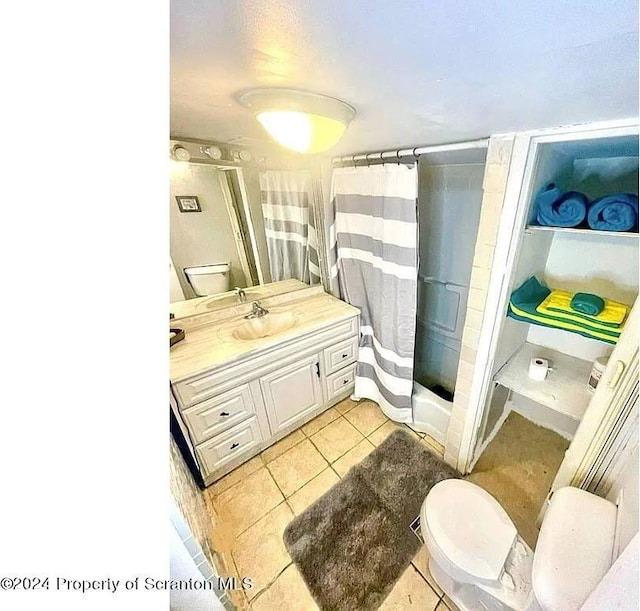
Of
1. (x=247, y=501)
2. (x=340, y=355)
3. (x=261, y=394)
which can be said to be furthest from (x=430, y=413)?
(x=247, y=501)

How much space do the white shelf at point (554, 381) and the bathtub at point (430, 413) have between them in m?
0.39

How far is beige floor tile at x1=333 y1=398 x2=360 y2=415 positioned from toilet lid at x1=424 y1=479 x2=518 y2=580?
0.91m

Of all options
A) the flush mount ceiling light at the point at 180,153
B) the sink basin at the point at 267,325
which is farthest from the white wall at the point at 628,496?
the flush mount ceiling light at the point at 180,153

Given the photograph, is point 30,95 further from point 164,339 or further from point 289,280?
point 289,280

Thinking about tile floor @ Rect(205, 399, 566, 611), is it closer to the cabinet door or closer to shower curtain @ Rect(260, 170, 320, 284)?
the cabinet door

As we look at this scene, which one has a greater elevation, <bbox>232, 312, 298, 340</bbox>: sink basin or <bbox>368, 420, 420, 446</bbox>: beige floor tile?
<bbox>232, 312, 298, 340</bbox>: sink basin

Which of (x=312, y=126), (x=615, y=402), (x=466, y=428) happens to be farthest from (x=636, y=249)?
(x=312, y=126)

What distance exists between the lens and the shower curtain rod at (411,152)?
99 centimetres

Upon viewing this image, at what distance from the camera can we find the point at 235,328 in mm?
1597

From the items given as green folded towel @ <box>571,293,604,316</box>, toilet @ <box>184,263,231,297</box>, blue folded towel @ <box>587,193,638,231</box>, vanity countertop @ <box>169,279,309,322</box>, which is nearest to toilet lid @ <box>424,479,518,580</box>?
green folded towel @ <box>571,293,604,316</box>

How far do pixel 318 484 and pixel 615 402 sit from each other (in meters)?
1.34

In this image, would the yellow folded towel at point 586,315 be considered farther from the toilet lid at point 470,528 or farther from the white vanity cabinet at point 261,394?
the white vanity cabinet at point 261,394

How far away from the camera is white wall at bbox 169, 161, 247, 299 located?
1.39m

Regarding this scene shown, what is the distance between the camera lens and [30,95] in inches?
7.9
